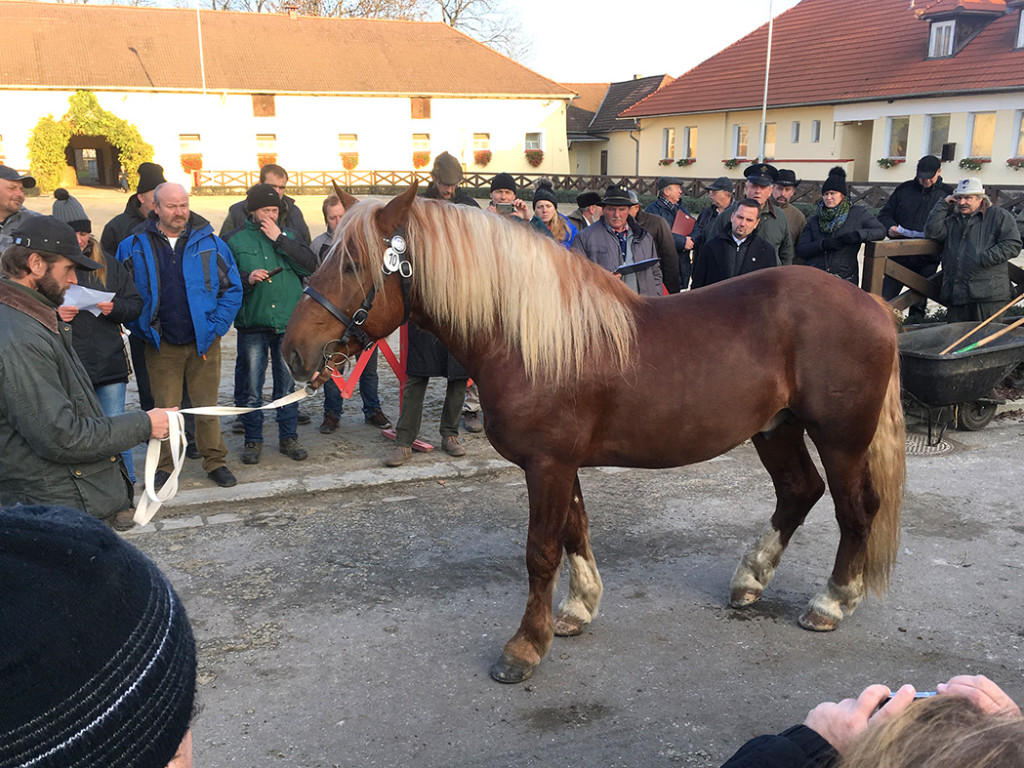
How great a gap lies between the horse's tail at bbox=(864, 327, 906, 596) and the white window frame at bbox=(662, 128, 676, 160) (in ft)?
118

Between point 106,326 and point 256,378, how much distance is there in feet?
4.02

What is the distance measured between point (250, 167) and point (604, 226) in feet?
117

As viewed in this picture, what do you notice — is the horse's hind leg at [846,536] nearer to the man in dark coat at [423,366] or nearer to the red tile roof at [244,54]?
the man in dark coat at [423,366]

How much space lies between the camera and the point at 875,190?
2162 centimetres

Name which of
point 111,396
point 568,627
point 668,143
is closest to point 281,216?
point 111,396

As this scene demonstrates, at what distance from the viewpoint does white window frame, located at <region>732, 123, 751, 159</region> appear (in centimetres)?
3300

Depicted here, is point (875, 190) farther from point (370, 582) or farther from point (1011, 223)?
point (370, 582)

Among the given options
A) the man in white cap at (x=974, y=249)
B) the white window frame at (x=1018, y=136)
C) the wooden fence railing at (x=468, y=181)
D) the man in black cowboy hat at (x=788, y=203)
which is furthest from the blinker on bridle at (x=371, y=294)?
the white window frame at (x=1018, y=136)

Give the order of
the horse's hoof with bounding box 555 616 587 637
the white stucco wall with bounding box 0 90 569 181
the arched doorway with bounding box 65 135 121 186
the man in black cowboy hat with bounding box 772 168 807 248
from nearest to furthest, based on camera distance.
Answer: the horse's hoof with bounding box 555 616 587 637, the man in black cowboy hat with bounding box 772 168 807 248, the white stucco wall with bounding box 0 90 569 181, the arched doorway with bounding box 65 135 121 186

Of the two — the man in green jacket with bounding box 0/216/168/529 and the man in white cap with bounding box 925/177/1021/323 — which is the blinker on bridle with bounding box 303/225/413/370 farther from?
the man in white cap with bounding box 925/177/1021/323

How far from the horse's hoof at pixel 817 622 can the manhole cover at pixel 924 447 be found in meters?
2.89

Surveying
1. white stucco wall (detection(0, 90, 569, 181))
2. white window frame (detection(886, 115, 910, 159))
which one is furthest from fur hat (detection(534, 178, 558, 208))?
white stucco wall (detection(0, 90, 569, 181))

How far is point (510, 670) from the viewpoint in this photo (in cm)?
338

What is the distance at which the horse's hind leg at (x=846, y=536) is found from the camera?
12.3 ft
